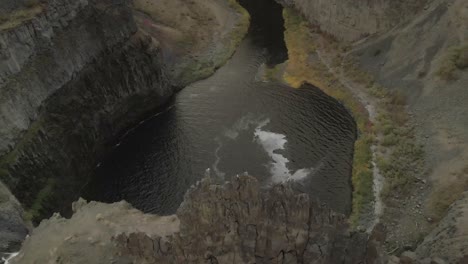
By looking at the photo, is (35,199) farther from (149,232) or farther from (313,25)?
(313,25)

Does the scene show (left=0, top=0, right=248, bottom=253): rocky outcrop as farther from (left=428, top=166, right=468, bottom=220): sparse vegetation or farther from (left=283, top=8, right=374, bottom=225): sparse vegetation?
(left=428, top=166, right=468, bottom=220): sparse vegetation

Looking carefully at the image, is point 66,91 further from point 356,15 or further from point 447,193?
point 356,15

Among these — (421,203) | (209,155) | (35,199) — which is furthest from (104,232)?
(421,203)

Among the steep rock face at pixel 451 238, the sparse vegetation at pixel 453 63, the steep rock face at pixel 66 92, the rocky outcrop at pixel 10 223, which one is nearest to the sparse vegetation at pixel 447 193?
the steep rock face at pixel 451 238

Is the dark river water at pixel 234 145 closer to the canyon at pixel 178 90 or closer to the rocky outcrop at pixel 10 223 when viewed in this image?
the canyon at pixel 178 90

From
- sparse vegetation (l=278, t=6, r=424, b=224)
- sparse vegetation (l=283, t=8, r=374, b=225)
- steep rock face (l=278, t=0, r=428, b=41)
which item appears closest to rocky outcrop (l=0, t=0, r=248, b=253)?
sparse vegetation (l=283, t=8, r=374, b=225)

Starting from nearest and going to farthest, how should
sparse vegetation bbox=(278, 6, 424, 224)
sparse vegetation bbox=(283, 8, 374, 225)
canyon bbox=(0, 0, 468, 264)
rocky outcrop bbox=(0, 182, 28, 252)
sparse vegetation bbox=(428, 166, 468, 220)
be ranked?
1. canyon bbox=(0, 0, 468, 264)
2. rocky outcrop bbox=(0, 182, 28, 252)
3. sparse vegetation bbox=(428, 166, 468, 220)
4. sparse vegetation bbox=(278, 6, 424, 224)
5. sparse vegetation bbox=(283, 8, 374, 225)
